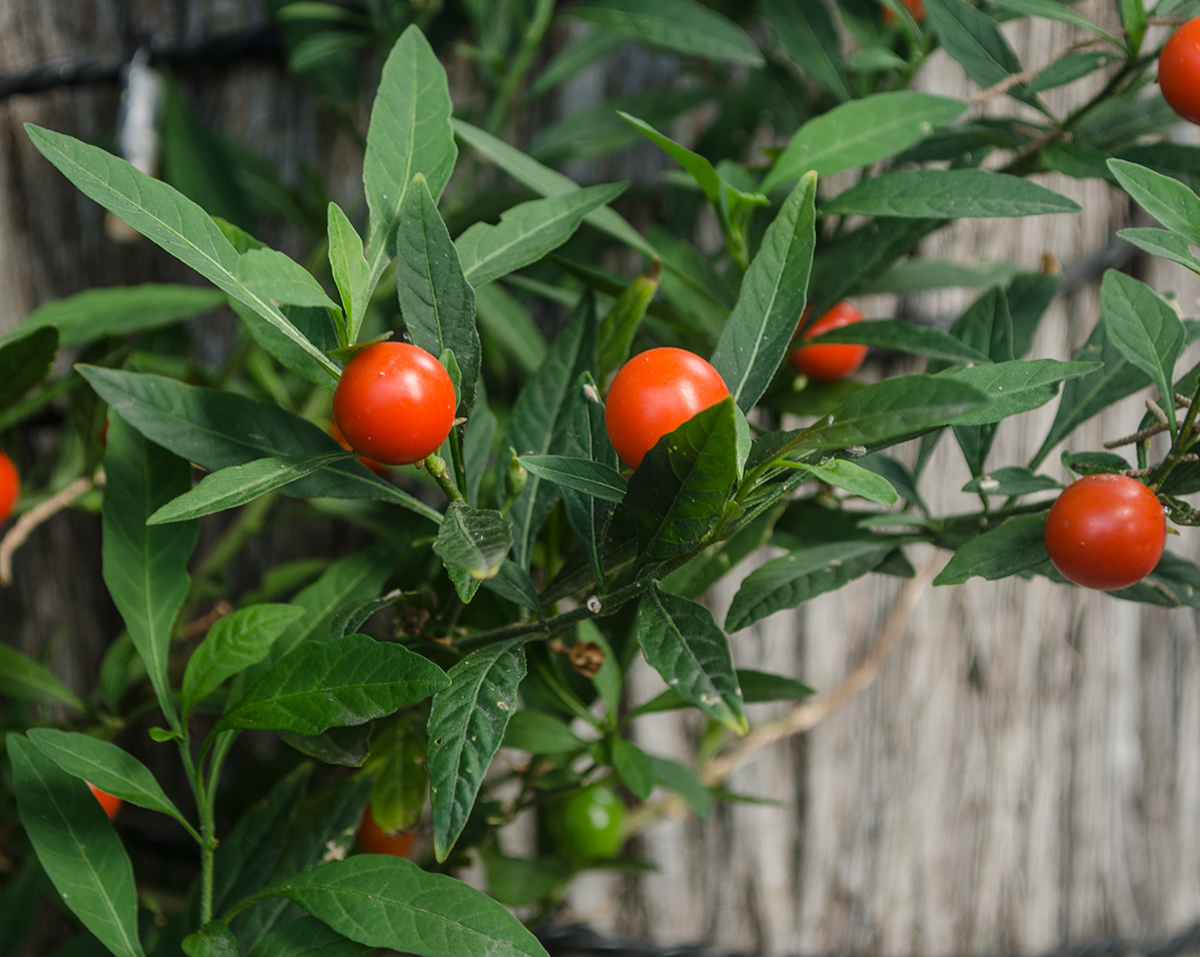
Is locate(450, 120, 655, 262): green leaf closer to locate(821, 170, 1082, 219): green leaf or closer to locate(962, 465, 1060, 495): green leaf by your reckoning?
locate(821, 170, 1082, 219): green leaf

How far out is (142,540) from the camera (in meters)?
0.59

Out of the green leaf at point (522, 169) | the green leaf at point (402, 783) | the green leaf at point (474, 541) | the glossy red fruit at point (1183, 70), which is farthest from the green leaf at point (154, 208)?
the glossy red fruit at point (1183, 70)

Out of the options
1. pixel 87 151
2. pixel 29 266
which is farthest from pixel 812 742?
pixel 29 266

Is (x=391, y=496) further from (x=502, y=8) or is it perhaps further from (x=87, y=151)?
(x=502, y=8)

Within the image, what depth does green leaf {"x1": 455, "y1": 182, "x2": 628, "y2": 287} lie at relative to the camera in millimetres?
496

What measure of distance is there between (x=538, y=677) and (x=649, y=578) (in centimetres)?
26

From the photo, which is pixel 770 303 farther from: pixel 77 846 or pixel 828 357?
pixel 77 846

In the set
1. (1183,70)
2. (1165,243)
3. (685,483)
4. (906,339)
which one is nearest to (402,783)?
(685,483)

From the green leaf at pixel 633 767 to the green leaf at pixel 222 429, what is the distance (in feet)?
0.83

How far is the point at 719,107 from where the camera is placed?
1023mm

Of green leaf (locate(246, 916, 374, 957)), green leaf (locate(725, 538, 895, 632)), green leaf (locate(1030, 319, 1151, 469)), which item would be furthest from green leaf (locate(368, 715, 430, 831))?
green leaf (locate(1030, 319, 1151, 469))

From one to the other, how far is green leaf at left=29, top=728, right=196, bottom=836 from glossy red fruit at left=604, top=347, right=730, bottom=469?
343 mm

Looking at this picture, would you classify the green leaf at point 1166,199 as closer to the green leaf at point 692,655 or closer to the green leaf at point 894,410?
the green leaf at point 894,410

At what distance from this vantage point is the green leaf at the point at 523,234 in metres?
0.50
